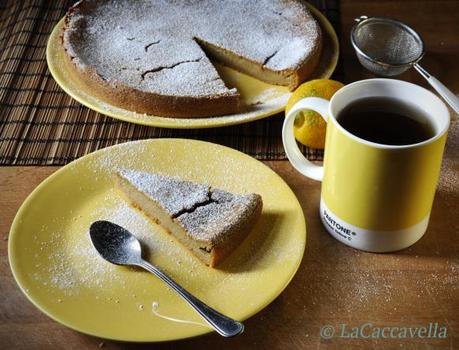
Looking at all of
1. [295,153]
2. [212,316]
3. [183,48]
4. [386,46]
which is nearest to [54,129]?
[183,48]

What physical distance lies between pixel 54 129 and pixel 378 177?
0.81 m

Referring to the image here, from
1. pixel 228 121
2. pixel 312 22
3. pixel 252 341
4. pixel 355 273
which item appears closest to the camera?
pixel 252 341

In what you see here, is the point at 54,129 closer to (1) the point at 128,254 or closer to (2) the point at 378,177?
(1) the point at 128,254

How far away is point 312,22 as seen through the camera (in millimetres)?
1688

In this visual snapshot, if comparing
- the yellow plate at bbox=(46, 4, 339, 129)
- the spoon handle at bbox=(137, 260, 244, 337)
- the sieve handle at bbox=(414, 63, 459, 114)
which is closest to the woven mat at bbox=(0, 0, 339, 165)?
the yellow plate at bbox=(46, 4, 339, 129)

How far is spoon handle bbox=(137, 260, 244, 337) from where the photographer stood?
0.91m

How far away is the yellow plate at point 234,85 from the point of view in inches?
54.3

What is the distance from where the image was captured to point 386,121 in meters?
1.05

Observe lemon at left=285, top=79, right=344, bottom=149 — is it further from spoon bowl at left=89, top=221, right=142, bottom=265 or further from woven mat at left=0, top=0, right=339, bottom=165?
spoon bowl at left=89, top=221, right=142, bottom=265

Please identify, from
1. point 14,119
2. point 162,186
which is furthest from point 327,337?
point 14,119

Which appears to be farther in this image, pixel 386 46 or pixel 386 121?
pixel 386 46

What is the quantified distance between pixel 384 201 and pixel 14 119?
0.92m

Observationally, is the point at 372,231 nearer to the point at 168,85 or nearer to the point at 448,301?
the point at 448,301

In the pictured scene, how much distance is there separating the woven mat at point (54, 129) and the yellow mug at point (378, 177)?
10.9 inches
